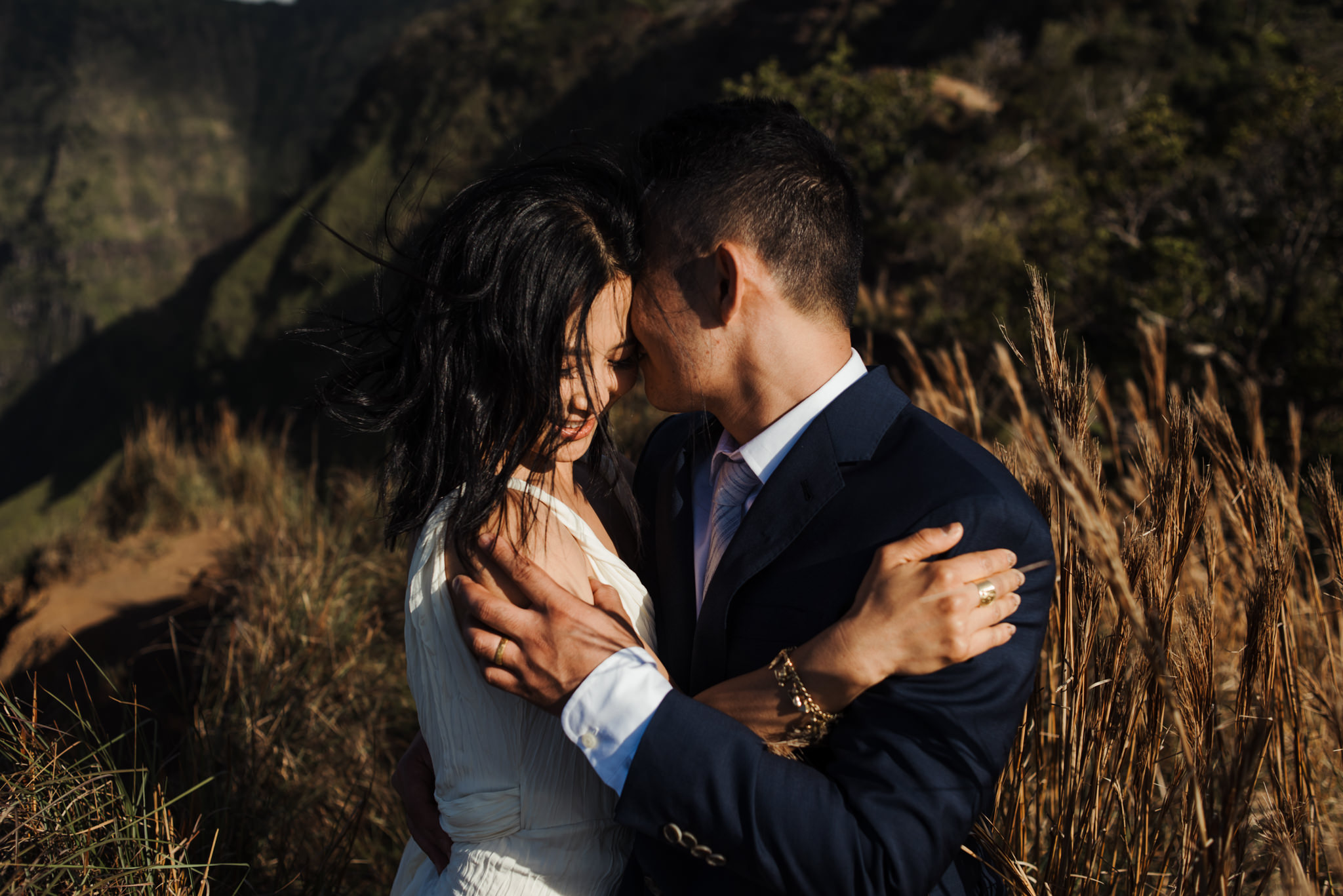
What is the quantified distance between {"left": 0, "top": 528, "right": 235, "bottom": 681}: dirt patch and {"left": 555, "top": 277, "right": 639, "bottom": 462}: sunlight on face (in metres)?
5.10

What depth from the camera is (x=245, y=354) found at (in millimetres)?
43875

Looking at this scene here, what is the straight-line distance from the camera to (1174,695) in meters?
1.18

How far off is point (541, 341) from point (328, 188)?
168 ft

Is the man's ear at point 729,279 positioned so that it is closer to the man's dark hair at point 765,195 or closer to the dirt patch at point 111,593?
the man's dark hair at point 765,195

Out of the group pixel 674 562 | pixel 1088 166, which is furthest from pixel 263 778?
pixel 1088 166

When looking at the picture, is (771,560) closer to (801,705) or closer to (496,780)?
(801,705)

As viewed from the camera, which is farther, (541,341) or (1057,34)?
(1057,34)

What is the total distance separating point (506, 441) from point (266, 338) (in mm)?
46938

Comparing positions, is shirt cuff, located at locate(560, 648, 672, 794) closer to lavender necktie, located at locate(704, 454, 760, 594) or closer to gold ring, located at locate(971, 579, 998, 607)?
lavender necktie, located at locate(704, 454, 760, 594)

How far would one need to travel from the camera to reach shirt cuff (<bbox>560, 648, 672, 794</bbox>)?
1.34m

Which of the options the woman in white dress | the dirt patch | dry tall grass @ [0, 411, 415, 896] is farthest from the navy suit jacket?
the dirt patch

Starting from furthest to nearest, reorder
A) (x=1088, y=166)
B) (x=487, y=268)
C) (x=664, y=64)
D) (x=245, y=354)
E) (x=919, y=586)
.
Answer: (x=245, y=354) → (x=664, y=64) → (x=1088, y=166) → (x=487, y=268) → (x=919, y=586)

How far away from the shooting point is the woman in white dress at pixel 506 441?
62.4 inches

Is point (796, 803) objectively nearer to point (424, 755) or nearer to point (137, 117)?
point (424, 755)
